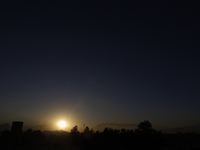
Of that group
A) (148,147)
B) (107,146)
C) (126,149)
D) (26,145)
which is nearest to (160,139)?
(148,147)

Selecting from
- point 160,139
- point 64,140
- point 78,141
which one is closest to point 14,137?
point 160,139

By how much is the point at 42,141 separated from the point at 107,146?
3174 cm

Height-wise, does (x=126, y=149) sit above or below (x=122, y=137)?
below

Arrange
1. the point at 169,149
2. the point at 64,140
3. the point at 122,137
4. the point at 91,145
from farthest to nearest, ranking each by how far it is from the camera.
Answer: the point at 64,140
the point at 169,149
the point at 91,145
the point at 122,137

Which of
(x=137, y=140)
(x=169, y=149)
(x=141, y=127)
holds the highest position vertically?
(x=141, y=127)

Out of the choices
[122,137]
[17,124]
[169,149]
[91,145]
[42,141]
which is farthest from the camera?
[42,141]

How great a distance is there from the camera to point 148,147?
105ft

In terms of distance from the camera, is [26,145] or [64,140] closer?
[26,145]

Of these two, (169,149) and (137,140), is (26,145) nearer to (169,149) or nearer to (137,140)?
(137,140)

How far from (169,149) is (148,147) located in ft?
58.2

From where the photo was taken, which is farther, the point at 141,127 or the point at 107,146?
the point at 141,127

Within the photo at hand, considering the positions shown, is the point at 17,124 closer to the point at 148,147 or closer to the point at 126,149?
the point at 126,149

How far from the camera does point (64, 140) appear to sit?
61.1 m

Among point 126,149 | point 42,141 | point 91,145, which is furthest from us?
point 42,141
